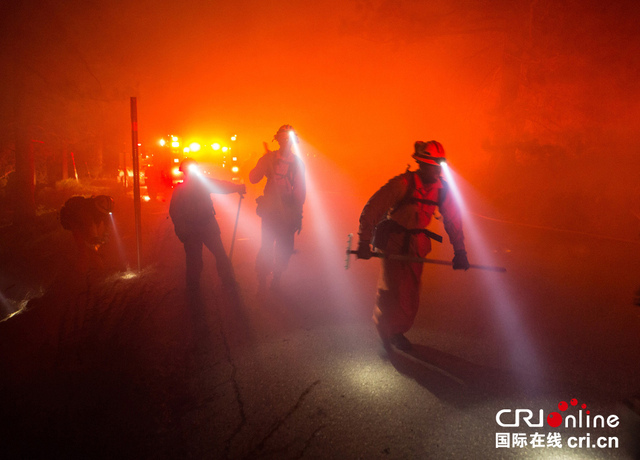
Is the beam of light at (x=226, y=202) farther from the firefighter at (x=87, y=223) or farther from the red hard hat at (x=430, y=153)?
the red hard hat at (x=430, y=153)

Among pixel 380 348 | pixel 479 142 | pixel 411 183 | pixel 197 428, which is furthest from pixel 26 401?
pixel 479 142

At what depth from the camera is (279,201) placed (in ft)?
16.8

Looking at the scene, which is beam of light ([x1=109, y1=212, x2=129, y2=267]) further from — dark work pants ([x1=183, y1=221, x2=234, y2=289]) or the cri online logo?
the cri online logo

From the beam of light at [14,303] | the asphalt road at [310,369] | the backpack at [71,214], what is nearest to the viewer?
the asphalt road at [310,369]

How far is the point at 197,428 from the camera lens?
2.58 meters

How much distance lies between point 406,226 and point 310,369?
1474 mm

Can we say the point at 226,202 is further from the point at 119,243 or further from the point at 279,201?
the point at 279,201

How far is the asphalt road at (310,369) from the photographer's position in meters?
2.47

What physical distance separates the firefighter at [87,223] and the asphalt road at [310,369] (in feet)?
2.36

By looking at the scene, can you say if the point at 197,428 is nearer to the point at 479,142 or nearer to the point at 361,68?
the point at 479,142

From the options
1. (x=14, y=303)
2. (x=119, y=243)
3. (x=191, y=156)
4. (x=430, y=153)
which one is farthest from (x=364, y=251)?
(x=191, y=156)

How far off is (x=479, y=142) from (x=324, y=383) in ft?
73.0

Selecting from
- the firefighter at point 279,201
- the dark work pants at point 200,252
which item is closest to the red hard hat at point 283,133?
the firefighter at point 279,201

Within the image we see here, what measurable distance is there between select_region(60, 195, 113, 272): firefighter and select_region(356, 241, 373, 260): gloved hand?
4973 mm
